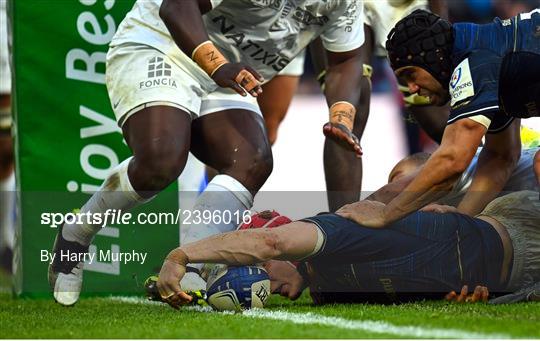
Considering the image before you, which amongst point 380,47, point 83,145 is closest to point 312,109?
point 380,47

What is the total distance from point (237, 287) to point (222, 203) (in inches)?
21.4

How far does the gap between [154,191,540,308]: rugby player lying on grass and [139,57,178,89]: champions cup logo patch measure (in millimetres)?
1016

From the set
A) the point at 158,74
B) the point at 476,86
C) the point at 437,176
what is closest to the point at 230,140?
the point at 158,74

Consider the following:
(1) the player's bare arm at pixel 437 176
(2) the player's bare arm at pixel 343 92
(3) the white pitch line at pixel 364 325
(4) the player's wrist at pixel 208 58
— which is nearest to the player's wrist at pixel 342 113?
(2) the player's bare arm at pixel 343 92

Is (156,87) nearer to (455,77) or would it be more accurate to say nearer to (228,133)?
(228,133)

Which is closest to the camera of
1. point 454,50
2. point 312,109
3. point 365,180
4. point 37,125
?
point 454,50

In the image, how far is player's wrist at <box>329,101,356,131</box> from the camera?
18.2ft

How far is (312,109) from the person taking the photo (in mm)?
9398

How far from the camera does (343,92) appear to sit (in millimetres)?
5730

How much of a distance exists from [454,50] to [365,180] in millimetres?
3834

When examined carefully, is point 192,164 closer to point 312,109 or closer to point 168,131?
point 168,131

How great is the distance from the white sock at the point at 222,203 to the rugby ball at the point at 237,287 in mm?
317

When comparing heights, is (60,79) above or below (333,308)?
above

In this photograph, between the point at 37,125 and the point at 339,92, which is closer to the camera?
the point at 339,92
